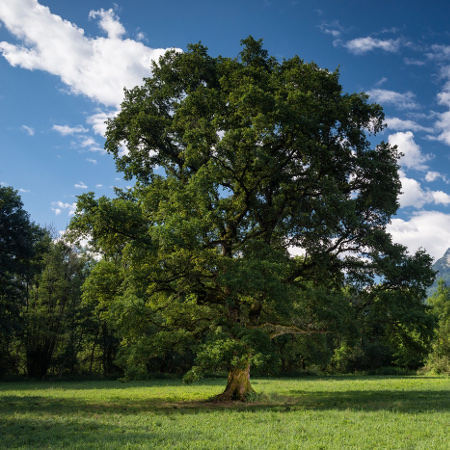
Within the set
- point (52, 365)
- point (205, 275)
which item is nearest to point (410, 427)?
point (205, 275)

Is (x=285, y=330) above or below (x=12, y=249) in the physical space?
below

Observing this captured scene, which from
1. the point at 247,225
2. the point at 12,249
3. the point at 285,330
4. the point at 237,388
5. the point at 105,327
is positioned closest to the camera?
the point at 237,388

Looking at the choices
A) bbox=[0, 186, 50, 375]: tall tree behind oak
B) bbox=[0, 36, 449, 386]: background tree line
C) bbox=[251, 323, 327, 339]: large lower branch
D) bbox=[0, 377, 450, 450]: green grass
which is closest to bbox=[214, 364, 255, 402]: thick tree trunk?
bbox=[0, 36, 449, 386]: background tree line

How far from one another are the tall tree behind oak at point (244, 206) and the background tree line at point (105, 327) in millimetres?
615

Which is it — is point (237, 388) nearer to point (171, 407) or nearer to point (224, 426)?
point (171, 407)

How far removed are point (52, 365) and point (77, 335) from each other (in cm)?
382

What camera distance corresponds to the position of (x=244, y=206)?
20.7 m

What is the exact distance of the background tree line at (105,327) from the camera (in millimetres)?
17984

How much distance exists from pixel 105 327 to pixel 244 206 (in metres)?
30.1

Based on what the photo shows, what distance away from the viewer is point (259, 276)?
1605 centimetres


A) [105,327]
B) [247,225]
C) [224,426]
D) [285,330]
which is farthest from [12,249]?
[224,426]

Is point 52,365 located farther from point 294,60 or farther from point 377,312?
point 294,60

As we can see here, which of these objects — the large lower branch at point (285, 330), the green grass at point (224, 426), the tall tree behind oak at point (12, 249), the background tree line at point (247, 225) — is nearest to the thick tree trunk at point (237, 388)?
the background tree line at point (247, 225)

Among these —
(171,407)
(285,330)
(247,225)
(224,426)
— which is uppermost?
(247,225)
